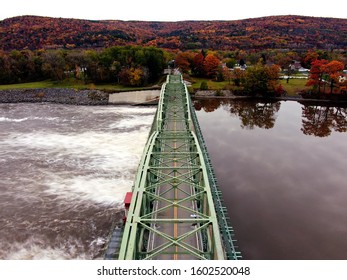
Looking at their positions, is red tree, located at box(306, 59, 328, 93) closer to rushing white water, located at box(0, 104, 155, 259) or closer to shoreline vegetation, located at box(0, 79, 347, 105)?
shoreline vegetation, located at box(0, 79, 347, 105)

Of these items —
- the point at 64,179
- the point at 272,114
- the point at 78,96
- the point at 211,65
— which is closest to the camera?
the point at 64,179

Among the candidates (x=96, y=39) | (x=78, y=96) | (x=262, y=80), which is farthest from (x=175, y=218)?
(x=96, y=39)

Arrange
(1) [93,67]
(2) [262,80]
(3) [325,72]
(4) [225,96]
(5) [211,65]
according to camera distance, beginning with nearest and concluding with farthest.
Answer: (3) [325,72] → (2) [262,80] → (4) [225,96] → (1) [93,67] → (5) [211,65]

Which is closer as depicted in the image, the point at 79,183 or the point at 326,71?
the point at 79,183

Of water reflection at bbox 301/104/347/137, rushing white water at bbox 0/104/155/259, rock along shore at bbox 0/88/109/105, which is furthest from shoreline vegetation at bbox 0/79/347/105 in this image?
rushing white water at bbox 0/104/155/259

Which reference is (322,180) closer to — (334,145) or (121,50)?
(334,145)

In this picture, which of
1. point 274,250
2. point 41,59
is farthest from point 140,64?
point 274,250

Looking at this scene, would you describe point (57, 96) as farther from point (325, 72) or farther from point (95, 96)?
point (325, 72)
